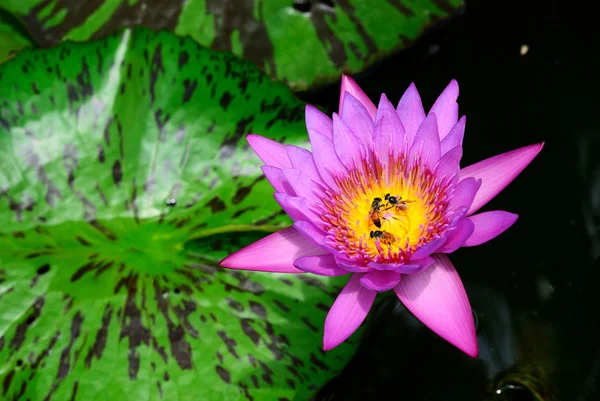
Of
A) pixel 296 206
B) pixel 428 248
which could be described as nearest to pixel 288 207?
pixel 296 206

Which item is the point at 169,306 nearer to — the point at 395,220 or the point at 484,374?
the point at 395,220

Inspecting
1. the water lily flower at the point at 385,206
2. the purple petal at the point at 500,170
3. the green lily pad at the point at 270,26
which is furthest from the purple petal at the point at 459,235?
the green lily pad at the point at 270,26

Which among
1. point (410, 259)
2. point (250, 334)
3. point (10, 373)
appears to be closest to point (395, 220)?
point (410, 259)

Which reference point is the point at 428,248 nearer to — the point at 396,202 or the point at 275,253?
the point at 396,202

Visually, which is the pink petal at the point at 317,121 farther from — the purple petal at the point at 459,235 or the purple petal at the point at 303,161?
the purple petal at the point at 459,235

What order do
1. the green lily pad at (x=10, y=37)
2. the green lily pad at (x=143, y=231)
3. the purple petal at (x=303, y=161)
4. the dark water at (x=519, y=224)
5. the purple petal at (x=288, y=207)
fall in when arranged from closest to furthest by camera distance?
1. the purple petal at (x=288, y=207)
2. the purple petal at (x=303, y=161)
3. the green lily pad at (x=143, y=231)
4. the dark water at (x=519, y=224)
5. the green lily pad at (x=10, y=37)

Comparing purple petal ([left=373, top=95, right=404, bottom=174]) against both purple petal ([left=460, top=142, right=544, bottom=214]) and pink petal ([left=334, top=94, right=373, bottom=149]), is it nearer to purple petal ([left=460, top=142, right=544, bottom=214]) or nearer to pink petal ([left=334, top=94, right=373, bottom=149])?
pink petal ([left=334, top=94, right=373, bottom=149])
